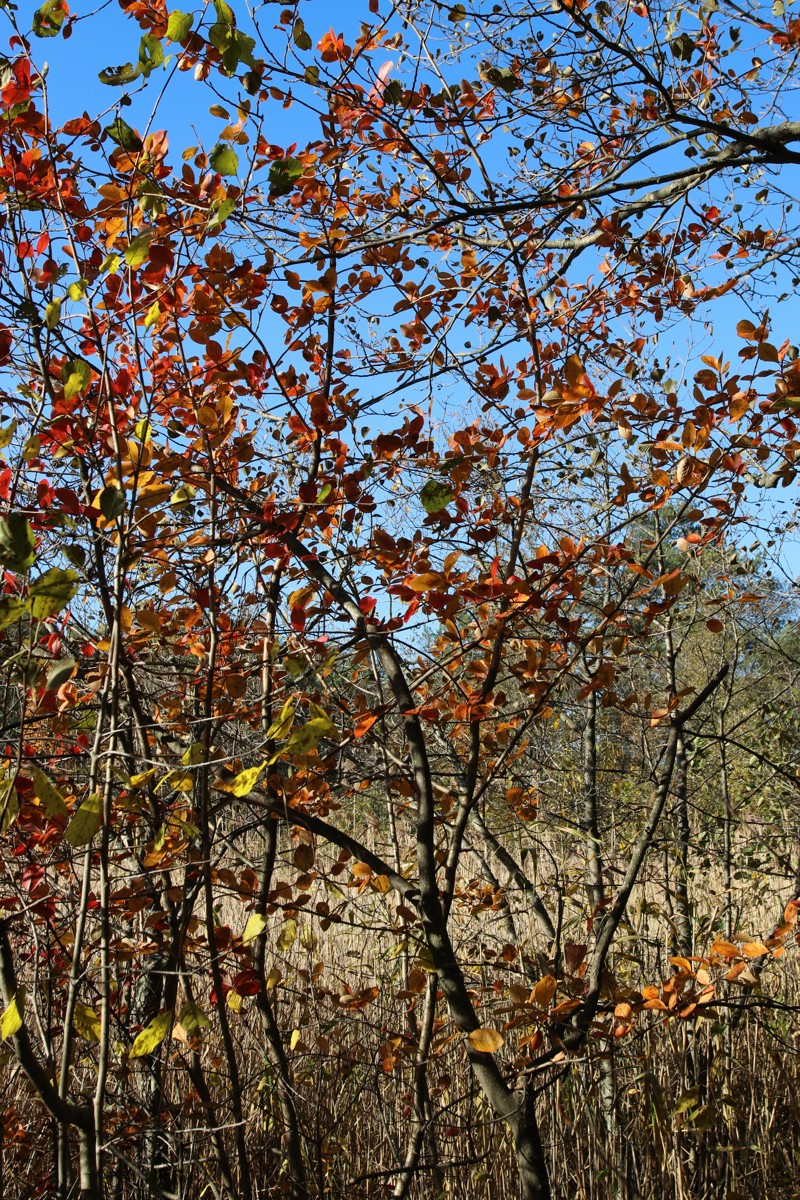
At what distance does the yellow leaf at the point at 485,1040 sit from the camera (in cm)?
160

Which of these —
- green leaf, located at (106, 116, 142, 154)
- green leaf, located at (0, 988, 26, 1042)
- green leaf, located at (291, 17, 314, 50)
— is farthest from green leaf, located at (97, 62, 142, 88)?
green leaf, located at (0, 988, 26, 1042)

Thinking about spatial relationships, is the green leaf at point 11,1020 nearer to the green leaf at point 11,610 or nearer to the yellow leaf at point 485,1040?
the green leaf at point 11,610

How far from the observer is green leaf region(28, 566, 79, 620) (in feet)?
3.07

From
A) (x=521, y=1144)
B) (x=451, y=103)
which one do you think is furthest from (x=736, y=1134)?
(x=451, y=103)

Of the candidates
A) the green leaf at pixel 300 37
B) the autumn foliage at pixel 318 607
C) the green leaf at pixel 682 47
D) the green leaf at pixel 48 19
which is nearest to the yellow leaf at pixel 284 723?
the autumn foliage at pixel 318 607

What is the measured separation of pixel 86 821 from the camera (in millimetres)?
1103

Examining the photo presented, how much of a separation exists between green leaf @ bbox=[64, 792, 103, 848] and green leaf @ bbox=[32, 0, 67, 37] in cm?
120

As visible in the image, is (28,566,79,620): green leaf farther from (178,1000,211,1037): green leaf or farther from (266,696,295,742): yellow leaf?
(178,1000,211,1037): green leaf

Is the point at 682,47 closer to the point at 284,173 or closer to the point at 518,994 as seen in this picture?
the point at 284,173

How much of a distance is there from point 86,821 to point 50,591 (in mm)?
328

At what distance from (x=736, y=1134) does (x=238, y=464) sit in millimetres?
2330

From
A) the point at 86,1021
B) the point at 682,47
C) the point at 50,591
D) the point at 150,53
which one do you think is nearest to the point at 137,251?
the point at 150,53

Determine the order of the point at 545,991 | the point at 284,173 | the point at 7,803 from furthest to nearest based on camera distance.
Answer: the point at 545,991 → the point at 284,173 → the point at 7,803

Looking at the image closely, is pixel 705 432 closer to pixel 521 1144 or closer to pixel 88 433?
pixel 88 433
